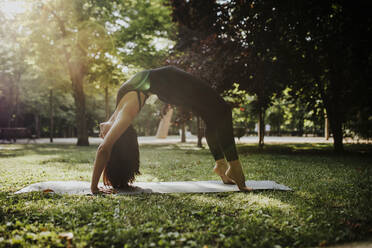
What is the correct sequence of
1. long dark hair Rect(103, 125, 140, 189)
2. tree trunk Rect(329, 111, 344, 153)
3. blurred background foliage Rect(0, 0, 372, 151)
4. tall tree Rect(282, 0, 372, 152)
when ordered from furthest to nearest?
tree trunk Rect(329, 111, 344, 153) < blurred background foliage Rect(0, 0, 372, 151) < tall tree Rect(282, 0, 372, 152) < long dark hair Rect(103, 125, 140, 189)

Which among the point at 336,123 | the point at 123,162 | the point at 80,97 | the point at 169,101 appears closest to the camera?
the point at 169,101

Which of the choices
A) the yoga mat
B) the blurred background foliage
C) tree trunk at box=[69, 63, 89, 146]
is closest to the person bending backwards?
the yoga mat

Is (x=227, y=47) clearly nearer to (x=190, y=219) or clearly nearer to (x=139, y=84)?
(x=139, y=84)

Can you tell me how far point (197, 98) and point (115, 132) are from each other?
3.91ft

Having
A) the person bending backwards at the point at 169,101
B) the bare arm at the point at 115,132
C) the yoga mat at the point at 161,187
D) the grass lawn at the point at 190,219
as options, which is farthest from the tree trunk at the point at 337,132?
the bare arm at the point at 115,132

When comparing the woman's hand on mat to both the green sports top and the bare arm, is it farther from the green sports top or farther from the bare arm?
the green sports top

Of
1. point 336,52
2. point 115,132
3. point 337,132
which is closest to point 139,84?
point 115,132

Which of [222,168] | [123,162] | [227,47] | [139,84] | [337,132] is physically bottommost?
[222,168]

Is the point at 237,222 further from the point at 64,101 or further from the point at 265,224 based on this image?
the point at 64,101

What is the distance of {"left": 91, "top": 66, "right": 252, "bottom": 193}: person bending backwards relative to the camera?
3.47 meters

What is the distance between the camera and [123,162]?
3.79 metres

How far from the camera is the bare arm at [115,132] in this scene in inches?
131

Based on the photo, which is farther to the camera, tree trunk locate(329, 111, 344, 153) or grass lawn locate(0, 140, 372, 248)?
tree trunk locate(329, 111, 344, 153)

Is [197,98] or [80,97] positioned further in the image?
[80,97]
